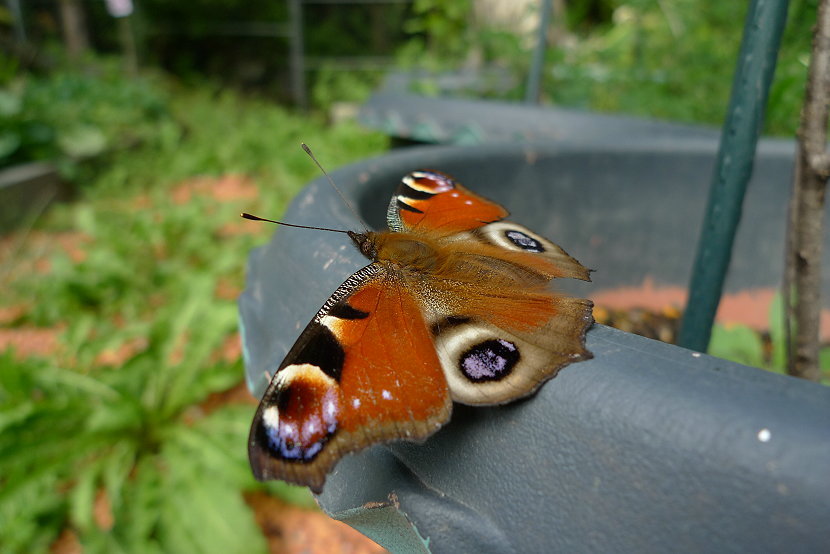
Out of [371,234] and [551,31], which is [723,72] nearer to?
[551,31]

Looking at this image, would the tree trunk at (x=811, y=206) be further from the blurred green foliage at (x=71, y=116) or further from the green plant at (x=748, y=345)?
the blurred green foliage at (x=71, y=116)

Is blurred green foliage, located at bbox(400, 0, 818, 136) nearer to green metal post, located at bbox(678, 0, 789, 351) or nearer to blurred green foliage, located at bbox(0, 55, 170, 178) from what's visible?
green metal post, located at bbox(678, 0, 789, 351)

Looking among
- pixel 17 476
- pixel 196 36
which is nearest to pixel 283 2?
pixel 196 36

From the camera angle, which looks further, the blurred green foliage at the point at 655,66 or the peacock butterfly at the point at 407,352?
the blurred green foliage at the point at 655,66

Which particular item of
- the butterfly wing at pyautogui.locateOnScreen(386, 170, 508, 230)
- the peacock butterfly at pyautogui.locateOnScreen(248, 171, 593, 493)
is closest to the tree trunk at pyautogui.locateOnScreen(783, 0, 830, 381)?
the peacock butterfly at pyautogui.locateOnScreen(248, 171, 593, 493)

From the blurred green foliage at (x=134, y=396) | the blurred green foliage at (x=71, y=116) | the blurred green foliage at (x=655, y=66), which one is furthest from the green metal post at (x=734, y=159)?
the blurred green foliage at (x=71, y=116)

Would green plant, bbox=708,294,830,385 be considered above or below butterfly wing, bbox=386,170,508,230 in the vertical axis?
below
